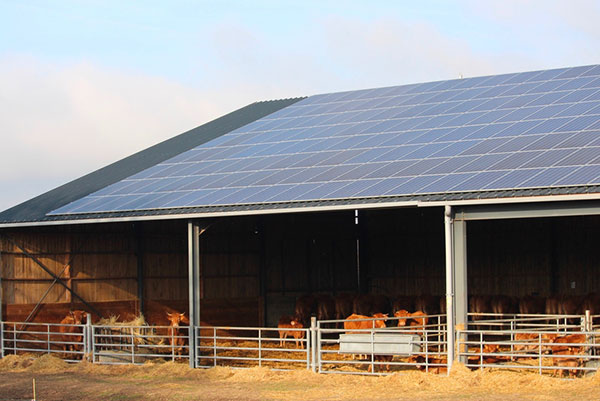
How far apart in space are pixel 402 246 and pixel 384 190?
10.8 m

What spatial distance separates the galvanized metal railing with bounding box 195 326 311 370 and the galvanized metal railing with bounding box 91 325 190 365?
568mm

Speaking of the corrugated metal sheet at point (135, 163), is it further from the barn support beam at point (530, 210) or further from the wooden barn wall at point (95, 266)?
the barn support beam at point (530, 210)

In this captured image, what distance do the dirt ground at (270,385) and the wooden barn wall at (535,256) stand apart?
34.9ft

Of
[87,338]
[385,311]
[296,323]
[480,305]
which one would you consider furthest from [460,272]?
[385,311]

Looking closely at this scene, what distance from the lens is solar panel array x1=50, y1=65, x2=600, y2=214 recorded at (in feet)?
66.0

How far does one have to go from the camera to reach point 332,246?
1256 inches

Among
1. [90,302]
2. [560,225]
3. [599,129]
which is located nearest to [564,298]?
[560,225]

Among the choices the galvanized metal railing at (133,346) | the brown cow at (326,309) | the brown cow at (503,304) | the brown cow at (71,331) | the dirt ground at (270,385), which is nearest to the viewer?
the dirt ground at (270,385)

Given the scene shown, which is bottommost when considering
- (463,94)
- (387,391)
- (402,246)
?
(387,391)

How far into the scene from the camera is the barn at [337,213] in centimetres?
1973

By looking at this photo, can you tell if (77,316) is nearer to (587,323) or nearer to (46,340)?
(46,340)

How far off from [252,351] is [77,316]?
4.49m

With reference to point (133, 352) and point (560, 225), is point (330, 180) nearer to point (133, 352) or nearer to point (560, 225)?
point (133, 352)

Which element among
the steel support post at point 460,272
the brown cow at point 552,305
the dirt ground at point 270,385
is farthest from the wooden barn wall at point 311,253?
the steel support post at point 460,272
